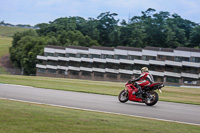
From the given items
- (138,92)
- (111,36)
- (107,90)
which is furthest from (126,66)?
(138,92)

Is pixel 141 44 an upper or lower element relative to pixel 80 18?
lower

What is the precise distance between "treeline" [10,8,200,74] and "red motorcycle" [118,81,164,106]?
8568 cm

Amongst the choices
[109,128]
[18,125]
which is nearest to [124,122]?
[109,128]

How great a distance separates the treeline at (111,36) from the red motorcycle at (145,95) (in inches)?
3373

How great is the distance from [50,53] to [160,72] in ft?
129

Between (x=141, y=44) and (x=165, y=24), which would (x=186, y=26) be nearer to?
(x=165, y=24)

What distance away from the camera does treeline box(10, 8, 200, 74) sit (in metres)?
107

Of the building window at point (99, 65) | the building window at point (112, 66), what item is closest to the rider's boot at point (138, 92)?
the building window at point (112, 66)

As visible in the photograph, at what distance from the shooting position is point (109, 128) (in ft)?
29.0

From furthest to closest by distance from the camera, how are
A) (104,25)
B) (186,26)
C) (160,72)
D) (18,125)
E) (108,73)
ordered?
(104,25) → (186,26) → (108,73) → (160,72) → (18,125)

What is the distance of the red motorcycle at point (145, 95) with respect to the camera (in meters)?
16.3

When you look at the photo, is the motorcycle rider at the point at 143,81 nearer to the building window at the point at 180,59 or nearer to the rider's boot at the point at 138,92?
the rider's boot at the point at 138,92

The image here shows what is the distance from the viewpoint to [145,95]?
55.4 feet

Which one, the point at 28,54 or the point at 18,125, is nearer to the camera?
the point at 18,125
